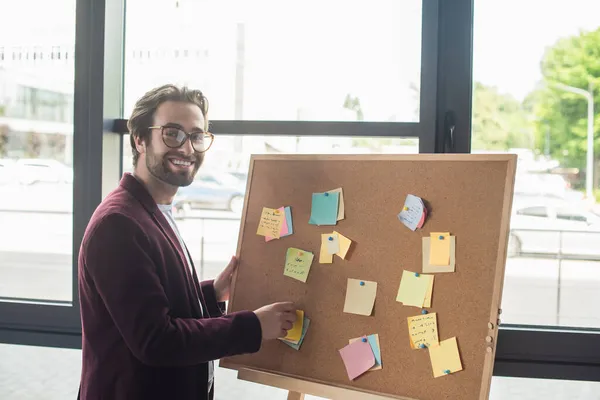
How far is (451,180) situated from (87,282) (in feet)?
3.28

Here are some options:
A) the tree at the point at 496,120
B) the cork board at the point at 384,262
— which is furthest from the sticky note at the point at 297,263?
the tree at the point at 496,120

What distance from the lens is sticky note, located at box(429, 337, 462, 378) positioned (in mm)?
1448

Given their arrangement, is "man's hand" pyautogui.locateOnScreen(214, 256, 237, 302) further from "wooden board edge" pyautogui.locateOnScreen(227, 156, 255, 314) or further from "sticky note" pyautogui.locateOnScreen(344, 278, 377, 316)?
"sticky note" pyautogui.locateOnScreen(344, 278, 377, 316)

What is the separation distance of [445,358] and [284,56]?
1.27 m

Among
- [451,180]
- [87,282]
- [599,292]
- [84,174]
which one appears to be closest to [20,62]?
[84,174]

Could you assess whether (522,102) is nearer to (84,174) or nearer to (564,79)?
(564,79)

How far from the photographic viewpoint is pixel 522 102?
1984 millimetres

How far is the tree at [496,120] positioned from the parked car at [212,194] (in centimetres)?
90

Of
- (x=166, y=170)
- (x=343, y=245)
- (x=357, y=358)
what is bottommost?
(x=357, y=358)

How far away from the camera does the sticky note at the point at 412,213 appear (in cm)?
154

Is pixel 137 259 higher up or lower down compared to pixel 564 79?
lower down

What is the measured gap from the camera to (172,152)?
1.62m

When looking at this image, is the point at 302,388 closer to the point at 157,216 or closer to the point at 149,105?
the point at 157,216

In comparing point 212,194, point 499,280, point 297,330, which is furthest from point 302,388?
point 212,194
